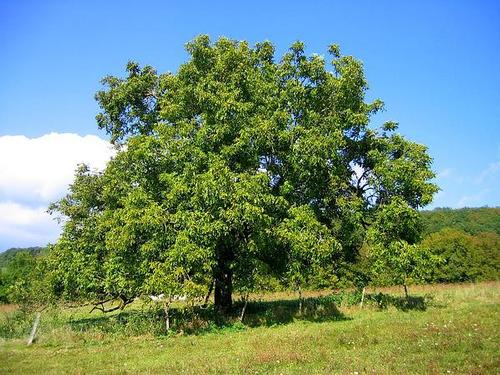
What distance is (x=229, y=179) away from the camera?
66.8ft

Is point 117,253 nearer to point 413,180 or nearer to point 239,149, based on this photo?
point 239,149

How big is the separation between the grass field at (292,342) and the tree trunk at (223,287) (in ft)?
5.04

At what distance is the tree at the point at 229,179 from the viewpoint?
20.5m

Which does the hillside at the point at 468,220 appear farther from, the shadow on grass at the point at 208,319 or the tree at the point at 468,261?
the shadow on grass at the point at 208,319

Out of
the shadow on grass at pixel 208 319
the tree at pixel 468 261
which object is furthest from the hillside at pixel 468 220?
the shadow on grass at pixel 208 319

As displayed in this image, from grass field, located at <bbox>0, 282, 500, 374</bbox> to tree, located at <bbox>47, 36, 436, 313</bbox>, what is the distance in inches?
96.9

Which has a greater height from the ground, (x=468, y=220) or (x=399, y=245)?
(x=468, y=220)

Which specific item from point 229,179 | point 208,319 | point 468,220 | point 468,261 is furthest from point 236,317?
point 468,220

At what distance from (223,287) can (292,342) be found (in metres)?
9.89

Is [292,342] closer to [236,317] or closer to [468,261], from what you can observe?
[236,317]

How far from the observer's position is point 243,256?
76.1 feet

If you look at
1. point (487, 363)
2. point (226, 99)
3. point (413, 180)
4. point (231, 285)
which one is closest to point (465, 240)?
point (413, 180)

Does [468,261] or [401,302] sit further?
[468,261]

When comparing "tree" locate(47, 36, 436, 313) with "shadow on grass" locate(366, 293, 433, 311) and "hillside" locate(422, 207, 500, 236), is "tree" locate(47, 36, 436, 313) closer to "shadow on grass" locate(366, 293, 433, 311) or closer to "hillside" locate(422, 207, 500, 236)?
"shadow on grass" locate(366, 293, 433, 311)
